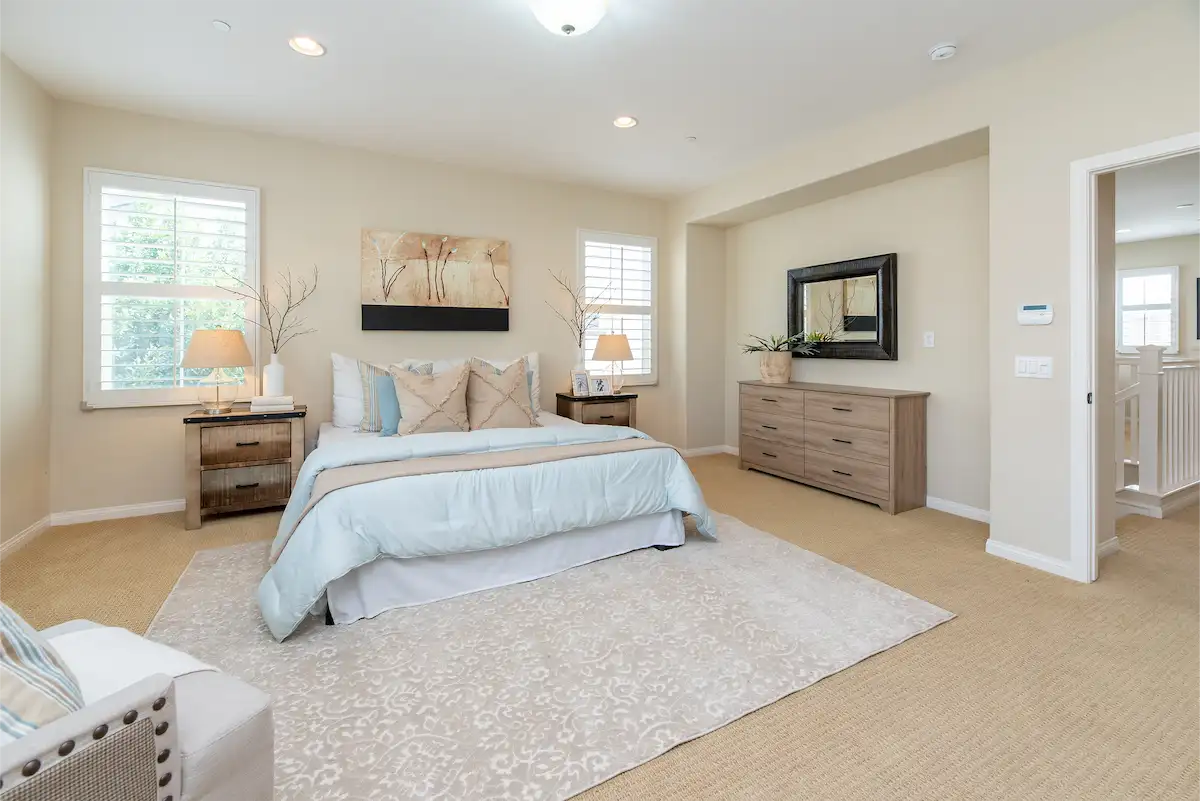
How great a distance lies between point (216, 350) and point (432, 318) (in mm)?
1512

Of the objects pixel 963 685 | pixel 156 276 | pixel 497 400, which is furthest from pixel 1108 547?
pixel 156 276

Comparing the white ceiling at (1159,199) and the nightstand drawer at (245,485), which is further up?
the white ceiling at (1159,199)

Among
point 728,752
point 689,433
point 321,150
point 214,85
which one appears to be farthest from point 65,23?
point 689,433

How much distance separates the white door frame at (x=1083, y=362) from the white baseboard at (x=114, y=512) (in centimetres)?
506

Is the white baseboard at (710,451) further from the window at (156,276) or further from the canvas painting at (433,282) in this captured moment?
the window at (156,276)

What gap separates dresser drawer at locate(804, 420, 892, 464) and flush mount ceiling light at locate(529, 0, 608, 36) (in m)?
3.06

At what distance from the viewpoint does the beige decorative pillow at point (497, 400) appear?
3.80 m

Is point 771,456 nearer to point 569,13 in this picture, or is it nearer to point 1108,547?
point 1108,547

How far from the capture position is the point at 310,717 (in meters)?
1.76

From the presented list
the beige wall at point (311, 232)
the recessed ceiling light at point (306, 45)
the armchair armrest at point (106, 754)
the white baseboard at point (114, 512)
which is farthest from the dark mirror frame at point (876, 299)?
the white baseboard at point (114, 512)

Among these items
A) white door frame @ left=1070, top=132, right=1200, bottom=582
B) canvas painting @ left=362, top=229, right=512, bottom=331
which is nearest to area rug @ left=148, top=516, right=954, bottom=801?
white door frame @ left=1070, top=132, right=1200, bottom=582

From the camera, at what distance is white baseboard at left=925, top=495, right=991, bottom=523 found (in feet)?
12.3

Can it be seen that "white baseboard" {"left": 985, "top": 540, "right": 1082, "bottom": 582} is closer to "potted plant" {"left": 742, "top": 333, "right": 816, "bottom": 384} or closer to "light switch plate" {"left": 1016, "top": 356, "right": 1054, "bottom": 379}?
"light switch plate" {"left": 1016, "top": 356, "right": 1054, "bottom": 379}

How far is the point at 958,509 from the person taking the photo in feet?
12.8
